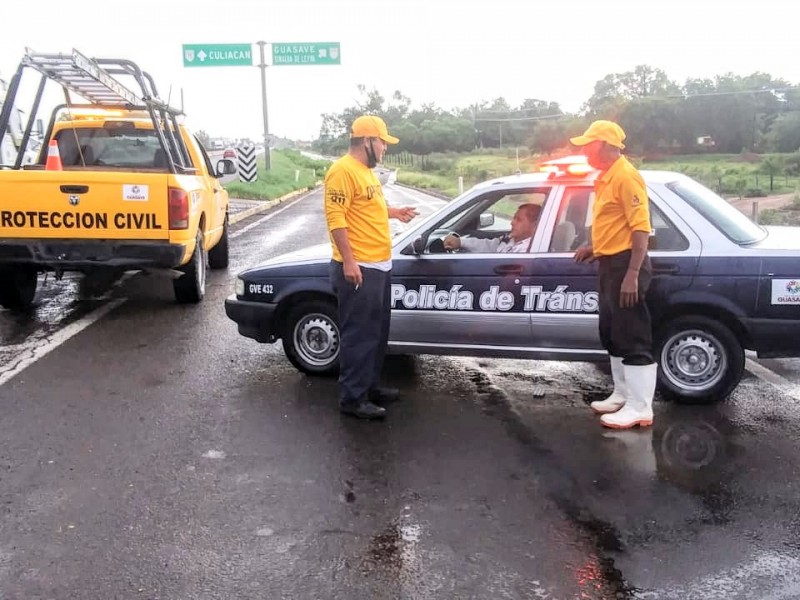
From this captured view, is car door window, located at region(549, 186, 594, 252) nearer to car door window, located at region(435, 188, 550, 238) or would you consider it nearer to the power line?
car door window, located at region(435, 188, 550, 238)

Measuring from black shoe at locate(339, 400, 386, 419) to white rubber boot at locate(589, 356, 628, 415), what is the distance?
1369 mm

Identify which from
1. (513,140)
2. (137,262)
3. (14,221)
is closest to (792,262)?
(137,262)

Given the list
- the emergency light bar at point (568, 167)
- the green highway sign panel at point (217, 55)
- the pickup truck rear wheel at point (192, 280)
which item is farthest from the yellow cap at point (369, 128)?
the green highway sign panel at point (217, 55)

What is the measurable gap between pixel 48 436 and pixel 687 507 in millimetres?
3543

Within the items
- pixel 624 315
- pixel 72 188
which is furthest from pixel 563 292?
pixel 72 188

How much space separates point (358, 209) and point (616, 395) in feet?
6.62

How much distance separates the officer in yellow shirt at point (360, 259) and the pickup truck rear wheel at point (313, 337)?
71cm

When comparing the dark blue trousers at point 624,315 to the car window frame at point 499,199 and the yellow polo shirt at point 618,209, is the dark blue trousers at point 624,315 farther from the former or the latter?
the car window frame at point 499,199

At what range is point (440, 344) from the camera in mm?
5480

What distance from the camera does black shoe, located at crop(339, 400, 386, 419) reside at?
494 centimetres

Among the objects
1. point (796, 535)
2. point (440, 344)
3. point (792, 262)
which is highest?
point (792, 262)

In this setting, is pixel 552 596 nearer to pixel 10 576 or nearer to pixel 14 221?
pixel 10 576

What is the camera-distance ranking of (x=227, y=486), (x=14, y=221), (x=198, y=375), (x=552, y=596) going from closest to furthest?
(x=552, y=596)
(x=227, y=486)
(x=198, y=375)
(x=14, y=221)

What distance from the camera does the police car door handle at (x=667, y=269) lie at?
4988 millimetres
